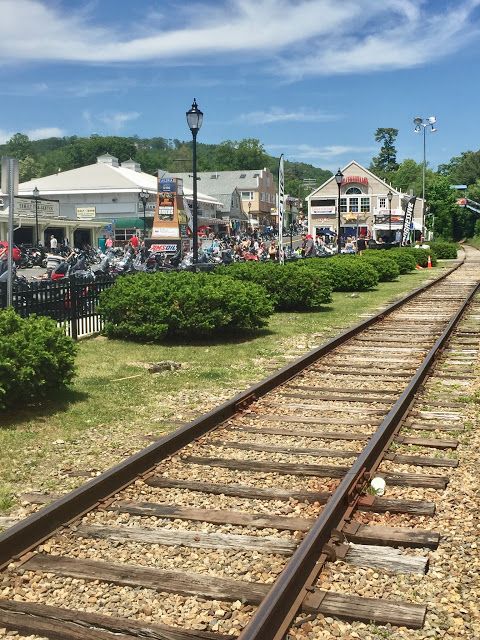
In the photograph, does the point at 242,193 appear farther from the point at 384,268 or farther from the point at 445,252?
the point at 384,268

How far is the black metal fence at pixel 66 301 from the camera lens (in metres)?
11.6

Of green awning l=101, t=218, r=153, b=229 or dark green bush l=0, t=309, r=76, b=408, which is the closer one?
dark green bush l=0, t=309, r=76, b=408

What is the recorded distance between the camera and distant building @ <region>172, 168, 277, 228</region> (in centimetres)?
9700

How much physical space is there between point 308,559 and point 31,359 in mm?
4203

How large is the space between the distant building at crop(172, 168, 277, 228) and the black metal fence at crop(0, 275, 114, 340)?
7968cm

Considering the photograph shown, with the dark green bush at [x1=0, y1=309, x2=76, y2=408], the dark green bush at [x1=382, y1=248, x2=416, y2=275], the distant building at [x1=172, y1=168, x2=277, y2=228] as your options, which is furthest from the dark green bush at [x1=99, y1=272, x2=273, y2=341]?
the distant building at [x1=172, y1=168, x2=277, y2=228]

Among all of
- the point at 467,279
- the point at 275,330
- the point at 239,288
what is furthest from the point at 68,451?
the point at 467,279

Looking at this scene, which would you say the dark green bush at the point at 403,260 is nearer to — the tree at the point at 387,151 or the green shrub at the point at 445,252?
the green shrub at the point at 445,252

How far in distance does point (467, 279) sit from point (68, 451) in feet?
87.6

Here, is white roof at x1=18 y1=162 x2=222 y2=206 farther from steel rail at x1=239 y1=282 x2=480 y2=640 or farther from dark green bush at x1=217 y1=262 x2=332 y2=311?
steel rail at x1=239 y1=282 x2=480 y2=640

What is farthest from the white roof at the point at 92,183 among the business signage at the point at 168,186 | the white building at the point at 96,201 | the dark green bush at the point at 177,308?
the dark green bush at the point at 177,308

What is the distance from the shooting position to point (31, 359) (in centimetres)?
734

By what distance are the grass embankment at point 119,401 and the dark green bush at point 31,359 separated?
0.23 m

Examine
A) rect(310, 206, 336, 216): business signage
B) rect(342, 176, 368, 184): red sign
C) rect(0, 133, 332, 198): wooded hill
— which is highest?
rect(0, 133, 332, 198): wooded hill
